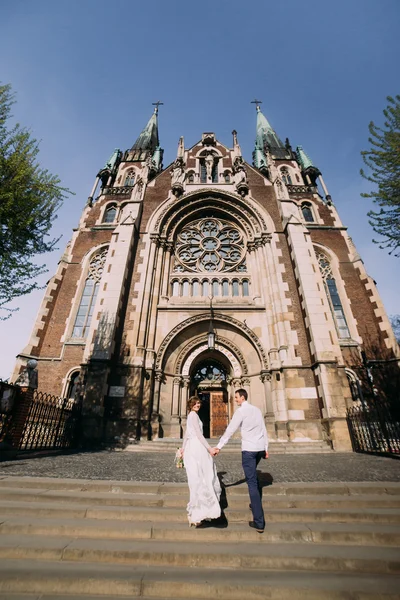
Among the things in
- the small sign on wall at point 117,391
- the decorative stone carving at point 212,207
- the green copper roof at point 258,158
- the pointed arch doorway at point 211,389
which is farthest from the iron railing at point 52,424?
the green copper roof at point 258,158

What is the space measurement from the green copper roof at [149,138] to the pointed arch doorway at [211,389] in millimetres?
22157

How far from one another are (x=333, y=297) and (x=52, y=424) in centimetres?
1572

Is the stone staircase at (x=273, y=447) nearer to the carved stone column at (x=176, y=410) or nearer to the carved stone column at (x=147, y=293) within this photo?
the carved stone column at (x=176, y=410)

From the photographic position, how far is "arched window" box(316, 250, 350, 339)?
14.9 m

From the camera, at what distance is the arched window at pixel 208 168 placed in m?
18.4

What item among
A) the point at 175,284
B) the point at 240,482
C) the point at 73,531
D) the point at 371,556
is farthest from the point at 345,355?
the point at 73,531

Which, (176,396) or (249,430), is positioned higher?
(176,396)

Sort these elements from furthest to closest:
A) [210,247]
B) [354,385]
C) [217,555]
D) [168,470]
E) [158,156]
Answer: [158,156], [210,247], [354,385], [168,470], [217,555]

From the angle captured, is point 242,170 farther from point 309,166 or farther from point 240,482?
point 240,482

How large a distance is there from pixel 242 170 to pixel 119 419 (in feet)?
53.2

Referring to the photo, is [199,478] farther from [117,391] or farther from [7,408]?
[117,391]

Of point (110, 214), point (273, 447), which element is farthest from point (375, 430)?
point (110, 214)

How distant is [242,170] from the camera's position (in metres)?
17.2

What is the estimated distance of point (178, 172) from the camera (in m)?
17.2
